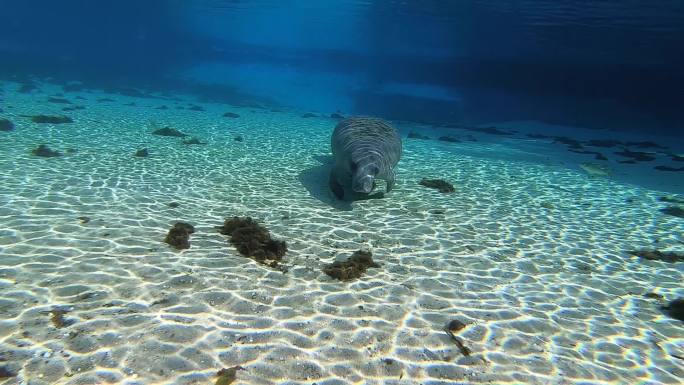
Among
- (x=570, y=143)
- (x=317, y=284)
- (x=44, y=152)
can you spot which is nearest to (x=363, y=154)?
(x=317, y=284)

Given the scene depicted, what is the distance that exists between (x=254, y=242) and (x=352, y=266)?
192cm

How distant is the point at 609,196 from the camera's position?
1323 cm

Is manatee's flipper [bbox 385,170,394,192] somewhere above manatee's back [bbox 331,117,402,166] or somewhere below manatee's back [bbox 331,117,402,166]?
below

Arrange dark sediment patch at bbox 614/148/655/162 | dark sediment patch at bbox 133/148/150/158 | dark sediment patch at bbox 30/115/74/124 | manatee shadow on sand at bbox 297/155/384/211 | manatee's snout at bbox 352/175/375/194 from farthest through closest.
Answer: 1. dark sediment patch at bbox 614/148/655/162
2. dark sediment patch at bbox 30/115/74/124
3. dark sediment patch at bbox 133/148/150/158
4. manatee shadow on sand at bbox 297/155/384/211
5. manatee's snout at bbox 352/175/375/194

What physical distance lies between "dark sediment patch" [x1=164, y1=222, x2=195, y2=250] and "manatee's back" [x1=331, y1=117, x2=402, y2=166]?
486 cm

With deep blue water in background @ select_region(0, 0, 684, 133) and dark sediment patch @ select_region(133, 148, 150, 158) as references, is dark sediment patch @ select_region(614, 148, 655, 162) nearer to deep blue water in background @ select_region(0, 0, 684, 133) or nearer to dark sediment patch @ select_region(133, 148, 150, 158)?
deep blue water in background @ select_region(0, 0, 684, 133)

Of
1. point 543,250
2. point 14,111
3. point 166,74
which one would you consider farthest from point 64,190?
point 166,74

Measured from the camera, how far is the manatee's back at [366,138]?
36.2ft

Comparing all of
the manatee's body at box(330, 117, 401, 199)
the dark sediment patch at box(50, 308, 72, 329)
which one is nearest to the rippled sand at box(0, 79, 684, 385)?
the dark sediment patch at box(50, 308, 72, 329)

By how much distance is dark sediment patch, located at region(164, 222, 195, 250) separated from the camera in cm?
712

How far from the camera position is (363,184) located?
934cm

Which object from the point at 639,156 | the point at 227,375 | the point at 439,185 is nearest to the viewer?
the point at 227,375

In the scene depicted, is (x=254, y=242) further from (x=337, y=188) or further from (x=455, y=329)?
(x=337, y=188)

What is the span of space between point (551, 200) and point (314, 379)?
35.6 feet
